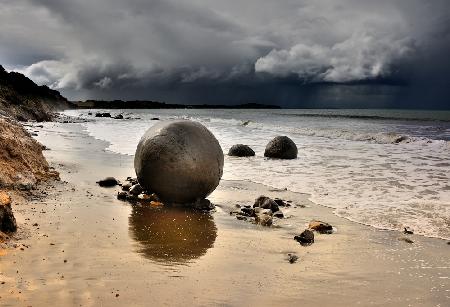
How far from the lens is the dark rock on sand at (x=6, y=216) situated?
421 centimetres

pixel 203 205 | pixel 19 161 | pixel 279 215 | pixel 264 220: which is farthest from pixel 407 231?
pixel 19 161

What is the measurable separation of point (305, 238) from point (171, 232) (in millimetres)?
1572

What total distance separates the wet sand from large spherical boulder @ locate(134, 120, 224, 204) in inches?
14.1

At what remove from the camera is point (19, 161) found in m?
6.76

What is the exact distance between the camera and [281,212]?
6.29 m

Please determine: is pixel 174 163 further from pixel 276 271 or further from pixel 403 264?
pixel 403 264

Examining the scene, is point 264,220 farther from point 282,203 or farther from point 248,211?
point 282,203

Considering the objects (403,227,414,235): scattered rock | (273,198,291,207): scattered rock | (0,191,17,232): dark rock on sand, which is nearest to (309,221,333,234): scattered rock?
(403,227,414,235): scattered rock

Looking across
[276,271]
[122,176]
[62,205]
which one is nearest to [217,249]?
[276,271]

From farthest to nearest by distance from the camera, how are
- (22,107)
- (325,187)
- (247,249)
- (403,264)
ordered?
(22,107) → (325,187) → (247,249) → (403,264)

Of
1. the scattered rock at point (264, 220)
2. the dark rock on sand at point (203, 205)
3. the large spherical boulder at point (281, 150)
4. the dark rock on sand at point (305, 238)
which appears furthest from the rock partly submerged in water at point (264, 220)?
the large spherical boulder at point (281, 150)

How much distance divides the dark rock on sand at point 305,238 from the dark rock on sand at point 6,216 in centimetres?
305

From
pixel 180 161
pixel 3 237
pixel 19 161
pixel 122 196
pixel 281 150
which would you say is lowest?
pixel 122 196

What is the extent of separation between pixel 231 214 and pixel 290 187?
9.15 feet
